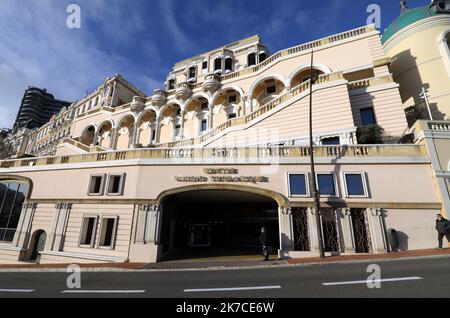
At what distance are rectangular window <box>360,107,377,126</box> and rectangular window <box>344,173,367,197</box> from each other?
7901mm

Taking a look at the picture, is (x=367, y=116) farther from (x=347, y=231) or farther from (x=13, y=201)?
(x=13, y=201)

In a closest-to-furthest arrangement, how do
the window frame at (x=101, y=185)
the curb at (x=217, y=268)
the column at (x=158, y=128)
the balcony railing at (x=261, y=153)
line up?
the curb at (x=217, y=268), the balcony railing at (x=261, y=153), the window frame at (x=101, y=185), the column at (x=158, y=128)

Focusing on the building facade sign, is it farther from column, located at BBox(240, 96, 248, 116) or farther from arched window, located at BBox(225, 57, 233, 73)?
arched window, located at BBox(225, 57, 233, 73)

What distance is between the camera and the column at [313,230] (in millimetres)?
12742

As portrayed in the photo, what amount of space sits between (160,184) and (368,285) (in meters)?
12.0

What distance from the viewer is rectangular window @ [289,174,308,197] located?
543 inches

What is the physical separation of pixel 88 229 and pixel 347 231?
1646 cm

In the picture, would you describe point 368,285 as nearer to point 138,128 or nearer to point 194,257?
point 194,257

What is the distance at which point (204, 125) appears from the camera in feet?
107

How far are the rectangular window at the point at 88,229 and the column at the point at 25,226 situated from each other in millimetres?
5189

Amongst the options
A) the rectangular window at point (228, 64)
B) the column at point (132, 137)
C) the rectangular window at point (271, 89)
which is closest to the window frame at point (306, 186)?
the rectangular window at point (271, 89)

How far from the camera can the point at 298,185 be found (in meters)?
13.9

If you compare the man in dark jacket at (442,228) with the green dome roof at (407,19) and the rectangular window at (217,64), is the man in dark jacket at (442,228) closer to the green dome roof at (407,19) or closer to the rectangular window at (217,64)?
the green dome roof at (407,19)
